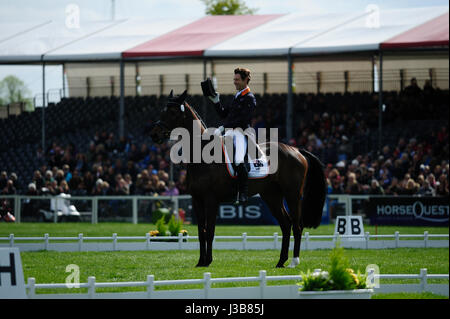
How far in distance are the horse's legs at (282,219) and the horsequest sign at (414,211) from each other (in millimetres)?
10770

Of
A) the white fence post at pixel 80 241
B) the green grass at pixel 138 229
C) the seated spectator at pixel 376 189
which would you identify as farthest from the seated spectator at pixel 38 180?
the seated spectator at pixel 376 189

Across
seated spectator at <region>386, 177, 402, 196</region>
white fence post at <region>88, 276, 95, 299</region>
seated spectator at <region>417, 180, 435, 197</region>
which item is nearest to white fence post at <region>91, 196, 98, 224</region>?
seated spectator at <region>386, 177, 402, 196</region>

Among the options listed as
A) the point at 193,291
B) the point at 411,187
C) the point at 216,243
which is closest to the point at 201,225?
the point at 193,291

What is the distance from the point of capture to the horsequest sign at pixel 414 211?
74.4 feet

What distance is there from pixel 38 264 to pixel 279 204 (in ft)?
12.9

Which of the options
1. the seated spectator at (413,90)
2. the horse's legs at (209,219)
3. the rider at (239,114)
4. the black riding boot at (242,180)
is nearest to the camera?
the horse's legs at (209,219)

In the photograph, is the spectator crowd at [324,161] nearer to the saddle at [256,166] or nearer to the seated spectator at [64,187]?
the seated spectator at [64,187]

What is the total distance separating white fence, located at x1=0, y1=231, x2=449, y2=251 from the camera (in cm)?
1551

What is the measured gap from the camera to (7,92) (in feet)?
174

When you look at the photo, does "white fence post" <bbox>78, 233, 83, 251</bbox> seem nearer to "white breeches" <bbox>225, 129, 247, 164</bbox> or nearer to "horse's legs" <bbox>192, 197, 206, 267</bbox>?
"horse's legs" <bbox>192, 197, 206, 267</bbox>

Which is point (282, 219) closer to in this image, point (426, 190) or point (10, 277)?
point (10, 277)

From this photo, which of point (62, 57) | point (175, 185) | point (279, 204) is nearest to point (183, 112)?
point (279, 204)

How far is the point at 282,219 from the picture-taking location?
12.7 m

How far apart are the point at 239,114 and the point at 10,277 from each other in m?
4.89
